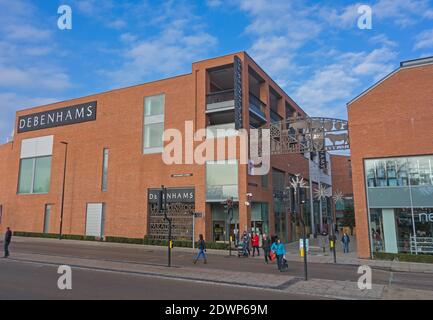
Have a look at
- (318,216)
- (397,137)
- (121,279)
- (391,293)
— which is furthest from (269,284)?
(318,216)

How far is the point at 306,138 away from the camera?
26.5m

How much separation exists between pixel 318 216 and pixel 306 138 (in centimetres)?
3247

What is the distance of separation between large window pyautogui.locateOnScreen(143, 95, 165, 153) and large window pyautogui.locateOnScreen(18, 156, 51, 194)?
14.6m

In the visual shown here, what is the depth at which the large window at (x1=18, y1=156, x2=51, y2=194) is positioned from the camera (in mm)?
38750

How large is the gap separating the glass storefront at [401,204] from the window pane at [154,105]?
64.1 feet

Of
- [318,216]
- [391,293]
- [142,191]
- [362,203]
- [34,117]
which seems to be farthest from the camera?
[318,216]

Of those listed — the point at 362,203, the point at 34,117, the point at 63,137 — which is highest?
the point at 34,117

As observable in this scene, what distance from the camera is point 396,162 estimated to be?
22375 mm

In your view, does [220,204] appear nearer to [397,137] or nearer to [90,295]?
[397,137]

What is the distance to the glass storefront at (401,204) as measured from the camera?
68.7 feet

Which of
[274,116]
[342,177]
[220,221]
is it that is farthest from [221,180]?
[342,177]

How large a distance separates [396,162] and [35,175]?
38275 millimetres

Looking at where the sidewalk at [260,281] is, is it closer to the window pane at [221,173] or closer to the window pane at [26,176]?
the window pane at [221,173]

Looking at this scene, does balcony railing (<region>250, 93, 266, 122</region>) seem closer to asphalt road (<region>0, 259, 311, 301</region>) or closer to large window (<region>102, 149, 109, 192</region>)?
large window (<region>102, 149, 109, 192</region>)
